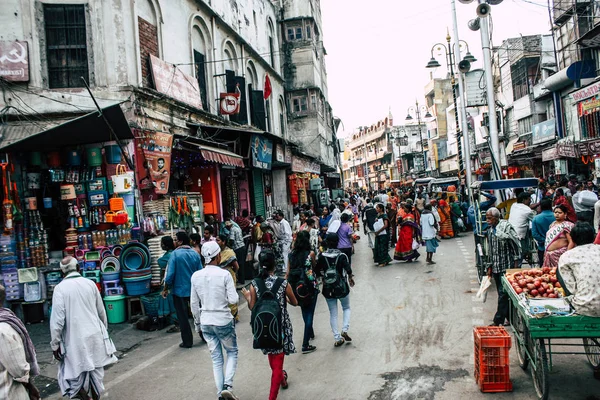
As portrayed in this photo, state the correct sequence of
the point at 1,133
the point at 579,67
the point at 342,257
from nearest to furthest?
the point at 342,257, the point at 1,133, the point at 579,67

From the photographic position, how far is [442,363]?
6145 millimetres

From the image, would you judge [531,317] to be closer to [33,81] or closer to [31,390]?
[31,390]

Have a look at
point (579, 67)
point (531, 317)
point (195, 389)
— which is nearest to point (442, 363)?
point (531, 317)

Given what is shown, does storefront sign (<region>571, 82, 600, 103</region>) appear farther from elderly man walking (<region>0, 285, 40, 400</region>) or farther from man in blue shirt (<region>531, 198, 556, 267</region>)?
elderly man walking (<region>0, 285, 40, 400</region>)

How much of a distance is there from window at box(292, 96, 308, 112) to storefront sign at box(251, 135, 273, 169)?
14.4 metres

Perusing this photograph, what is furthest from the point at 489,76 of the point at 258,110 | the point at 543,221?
the point at 258,110

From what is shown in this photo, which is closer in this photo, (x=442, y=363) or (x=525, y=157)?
(x=442, y=363)

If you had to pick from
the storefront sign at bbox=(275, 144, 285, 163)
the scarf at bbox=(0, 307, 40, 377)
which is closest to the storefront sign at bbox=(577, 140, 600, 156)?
the storefront sign at bbox=(275, 144, 285, 163)

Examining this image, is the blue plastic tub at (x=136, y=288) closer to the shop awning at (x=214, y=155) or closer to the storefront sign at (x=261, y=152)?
the shop awning at (x=214, y=155)

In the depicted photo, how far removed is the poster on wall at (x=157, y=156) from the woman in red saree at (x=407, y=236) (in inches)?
264

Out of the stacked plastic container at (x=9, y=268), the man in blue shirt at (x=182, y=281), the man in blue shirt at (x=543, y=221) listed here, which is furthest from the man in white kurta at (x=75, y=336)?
the man in blue shirt at (x=543, y=221)

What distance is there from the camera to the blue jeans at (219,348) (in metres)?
A: 5.37

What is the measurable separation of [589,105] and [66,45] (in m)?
17.8

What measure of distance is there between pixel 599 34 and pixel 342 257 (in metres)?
16.9
